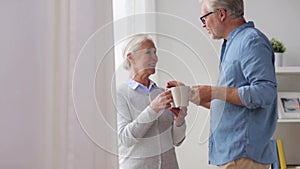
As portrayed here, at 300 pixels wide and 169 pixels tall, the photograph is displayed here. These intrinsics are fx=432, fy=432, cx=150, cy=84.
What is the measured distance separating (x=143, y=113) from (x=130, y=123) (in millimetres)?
43

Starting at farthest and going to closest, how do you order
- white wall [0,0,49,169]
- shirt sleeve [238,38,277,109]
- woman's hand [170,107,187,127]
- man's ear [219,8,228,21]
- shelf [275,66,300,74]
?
shelf [275,66,300,74] → man's ear [219,8,228,21] → shirt sleeve [238,38,277,109] → woman's hand [170,107,187,127] → white wall [0,0,49,169]

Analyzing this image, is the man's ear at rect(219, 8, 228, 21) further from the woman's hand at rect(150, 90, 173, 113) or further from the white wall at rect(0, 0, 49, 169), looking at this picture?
the white wall at rect(0, 0, 49, 169)

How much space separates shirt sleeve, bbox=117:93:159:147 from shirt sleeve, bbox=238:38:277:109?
0.34 metres

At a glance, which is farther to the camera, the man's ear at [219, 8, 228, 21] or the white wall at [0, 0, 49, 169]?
the man's ear at [219, 8, 228, 21]

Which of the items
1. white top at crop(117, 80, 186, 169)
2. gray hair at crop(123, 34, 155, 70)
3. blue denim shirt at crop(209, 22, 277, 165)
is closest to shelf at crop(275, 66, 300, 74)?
blue denim shirt at crop(209, 22, 277, 165)

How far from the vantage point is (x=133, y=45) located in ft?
2.65

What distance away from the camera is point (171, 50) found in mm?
862

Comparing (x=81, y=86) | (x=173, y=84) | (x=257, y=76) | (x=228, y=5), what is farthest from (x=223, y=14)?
(x=81, y=86)

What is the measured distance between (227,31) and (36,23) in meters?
0.80

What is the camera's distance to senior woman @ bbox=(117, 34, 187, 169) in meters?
0.83

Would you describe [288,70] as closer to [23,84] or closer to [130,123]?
[130,123]

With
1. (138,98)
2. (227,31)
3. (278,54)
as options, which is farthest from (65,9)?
(278,54)

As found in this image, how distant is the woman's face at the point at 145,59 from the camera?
820 mm

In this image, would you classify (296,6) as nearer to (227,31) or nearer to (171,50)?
(227,31)
